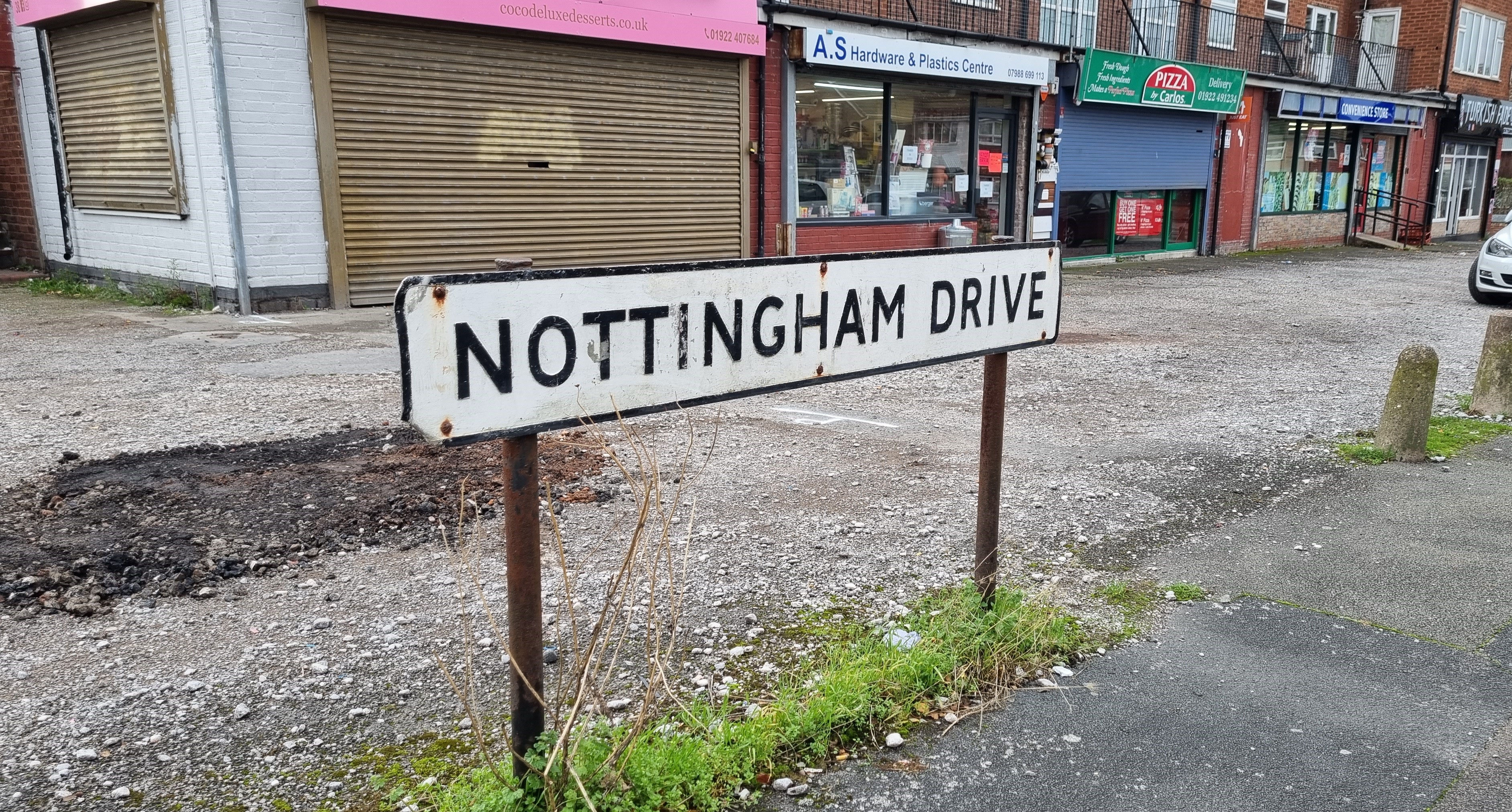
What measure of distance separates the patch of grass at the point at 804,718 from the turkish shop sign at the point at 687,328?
2.68ft

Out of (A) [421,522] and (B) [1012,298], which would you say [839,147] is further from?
(B) [1012,298]

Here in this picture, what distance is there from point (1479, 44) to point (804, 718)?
124ft

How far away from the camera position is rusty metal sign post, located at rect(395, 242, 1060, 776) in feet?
6.76

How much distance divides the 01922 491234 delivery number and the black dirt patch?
9.54m

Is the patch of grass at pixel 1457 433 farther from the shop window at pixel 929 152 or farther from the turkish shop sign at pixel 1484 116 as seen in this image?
the turkish shop sign at pixel 1484 116

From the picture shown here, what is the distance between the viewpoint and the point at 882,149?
1753 cm

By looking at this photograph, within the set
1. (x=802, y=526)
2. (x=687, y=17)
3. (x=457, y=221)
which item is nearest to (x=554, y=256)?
(x=457, y=221)

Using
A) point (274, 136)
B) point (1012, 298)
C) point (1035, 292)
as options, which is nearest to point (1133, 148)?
point (274, 136)

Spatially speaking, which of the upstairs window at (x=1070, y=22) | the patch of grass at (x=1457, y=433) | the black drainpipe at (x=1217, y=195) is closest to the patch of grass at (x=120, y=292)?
the patch of grass at (x=1457, y=433)

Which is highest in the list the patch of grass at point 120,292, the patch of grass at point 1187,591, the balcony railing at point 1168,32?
the balcony railing at point 1168,32

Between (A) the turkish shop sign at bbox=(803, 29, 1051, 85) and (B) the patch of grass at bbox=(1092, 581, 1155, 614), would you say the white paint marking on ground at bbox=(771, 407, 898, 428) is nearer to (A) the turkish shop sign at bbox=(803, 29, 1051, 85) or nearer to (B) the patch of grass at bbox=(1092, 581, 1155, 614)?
(B) the patch of grass at bbox=(1092, 581, 1155, 614)

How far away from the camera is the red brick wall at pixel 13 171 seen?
1345cm

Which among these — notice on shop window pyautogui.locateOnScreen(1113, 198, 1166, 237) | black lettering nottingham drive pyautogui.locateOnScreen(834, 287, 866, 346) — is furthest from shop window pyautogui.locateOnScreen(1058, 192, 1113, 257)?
black lettering nottingham drive pyautogui.locateOnScreen(834, 287, 866, 346)

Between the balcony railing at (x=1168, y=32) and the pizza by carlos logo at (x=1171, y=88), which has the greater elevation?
the balcony railing at (x=1168, y=32)
